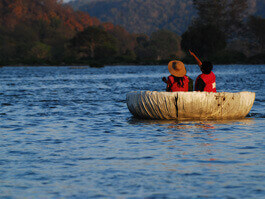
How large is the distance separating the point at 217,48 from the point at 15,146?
401ft

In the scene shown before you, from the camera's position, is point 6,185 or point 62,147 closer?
point 6,185

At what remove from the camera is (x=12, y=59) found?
15600cm

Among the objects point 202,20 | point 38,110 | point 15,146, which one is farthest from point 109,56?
point 15,146

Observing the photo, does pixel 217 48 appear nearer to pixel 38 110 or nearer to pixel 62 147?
pixel 38 110

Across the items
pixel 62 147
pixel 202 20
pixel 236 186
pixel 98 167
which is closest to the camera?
pixel 236 186

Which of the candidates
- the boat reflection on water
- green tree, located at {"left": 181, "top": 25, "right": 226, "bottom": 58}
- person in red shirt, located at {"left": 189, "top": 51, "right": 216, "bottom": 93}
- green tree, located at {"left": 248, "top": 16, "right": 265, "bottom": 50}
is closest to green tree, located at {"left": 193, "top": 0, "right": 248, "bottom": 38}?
green tree, located at {"left": 248, "top": 16, "right": 265, "bottom": 50}

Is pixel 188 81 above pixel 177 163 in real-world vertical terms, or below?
above

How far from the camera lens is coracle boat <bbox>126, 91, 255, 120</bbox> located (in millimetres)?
15578

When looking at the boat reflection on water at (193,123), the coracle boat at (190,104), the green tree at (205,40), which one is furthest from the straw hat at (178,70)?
the green tree at (205,40)

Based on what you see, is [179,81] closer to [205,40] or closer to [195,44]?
[205,40]

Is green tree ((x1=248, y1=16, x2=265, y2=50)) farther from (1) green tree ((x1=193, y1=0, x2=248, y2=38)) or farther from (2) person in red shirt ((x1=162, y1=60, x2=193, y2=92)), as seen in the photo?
(2) person in red shirt ((x1=162, y1=60, x2=193, y2=92))

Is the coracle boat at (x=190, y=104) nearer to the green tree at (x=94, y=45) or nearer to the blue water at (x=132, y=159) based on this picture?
the blue water at (x=132, y=159)

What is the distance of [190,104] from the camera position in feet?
51.4

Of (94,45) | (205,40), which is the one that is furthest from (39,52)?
(205,40)
